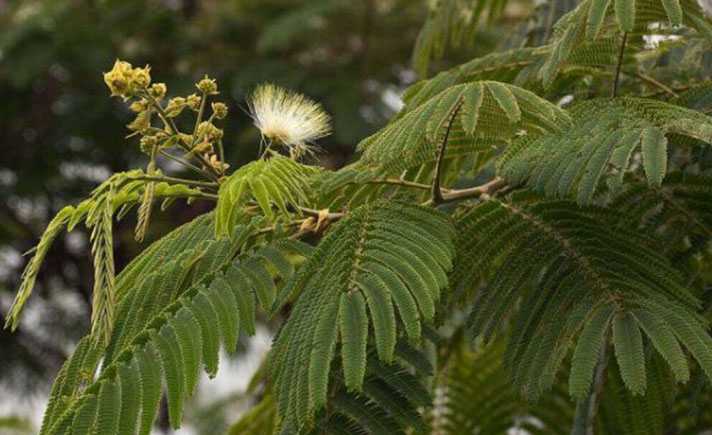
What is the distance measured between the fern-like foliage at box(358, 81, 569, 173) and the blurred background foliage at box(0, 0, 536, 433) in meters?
4.04

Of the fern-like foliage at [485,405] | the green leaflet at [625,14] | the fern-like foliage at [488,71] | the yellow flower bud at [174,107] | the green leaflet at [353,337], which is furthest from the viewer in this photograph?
the fern-like foliage at [485,405]

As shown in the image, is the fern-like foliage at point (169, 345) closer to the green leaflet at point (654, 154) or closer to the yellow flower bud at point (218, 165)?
the yellow flower bud at point (218, 165)

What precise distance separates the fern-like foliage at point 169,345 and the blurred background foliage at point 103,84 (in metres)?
4.02

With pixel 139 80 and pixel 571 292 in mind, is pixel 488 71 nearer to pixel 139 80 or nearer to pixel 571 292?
pixel 571 292

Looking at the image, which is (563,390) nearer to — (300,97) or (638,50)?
(638,50)

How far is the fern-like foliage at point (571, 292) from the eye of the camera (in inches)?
68.5

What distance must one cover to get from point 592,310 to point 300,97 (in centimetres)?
53

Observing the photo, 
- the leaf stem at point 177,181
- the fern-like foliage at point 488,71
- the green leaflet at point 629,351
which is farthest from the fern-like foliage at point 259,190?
the fern-like foliage at point 488,71

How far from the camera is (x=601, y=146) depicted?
178cm

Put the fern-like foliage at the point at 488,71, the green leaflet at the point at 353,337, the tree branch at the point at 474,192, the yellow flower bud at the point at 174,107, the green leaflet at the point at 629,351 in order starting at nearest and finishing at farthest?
1. the green leaflet at the point at 353,337
2. the green leaflet at the point at 629,351
3. the yellow flower bud at the point at 174,107
4. the tree branch at the point at 474,192
5. the fern-like foliage at the point at 488,71

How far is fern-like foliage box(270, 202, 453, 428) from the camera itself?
1.62 metres

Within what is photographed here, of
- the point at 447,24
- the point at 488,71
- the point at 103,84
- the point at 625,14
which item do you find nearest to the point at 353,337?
the point at 625,14

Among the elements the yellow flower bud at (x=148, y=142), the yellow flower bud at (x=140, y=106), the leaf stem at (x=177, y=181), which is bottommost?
the leaf stem at (x=177, y=181)

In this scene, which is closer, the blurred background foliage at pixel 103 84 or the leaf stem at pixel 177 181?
the leaf stem at pixel 177 181
